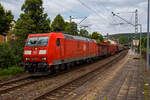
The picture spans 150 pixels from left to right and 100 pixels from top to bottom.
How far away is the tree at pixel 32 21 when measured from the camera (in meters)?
18.8

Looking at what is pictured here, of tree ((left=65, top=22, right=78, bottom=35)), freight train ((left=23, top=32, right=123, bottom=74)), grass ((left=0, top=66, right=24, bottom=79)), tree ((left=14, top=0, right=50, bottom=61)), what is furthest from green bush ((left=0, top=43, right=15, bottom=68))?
tree ((left=65, top=22, right=78, bottom=35))

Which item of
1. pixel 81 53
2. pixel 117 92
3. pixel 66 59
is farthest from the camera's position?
pixel 81 53

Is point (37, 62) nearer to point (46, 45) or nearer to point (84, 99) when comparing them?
point (46, 45)

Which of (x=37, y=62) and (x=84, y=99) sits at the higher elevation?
(x=37, y=62)

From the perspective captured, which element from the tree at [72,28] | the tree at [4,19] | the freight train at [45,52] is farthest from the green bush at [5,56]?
the tree at [72,28]

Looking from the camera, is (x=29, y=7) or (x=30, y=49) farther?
(x=29, y=7)

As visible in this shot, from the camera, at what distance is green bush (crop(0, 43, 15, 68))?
1287 centimetres

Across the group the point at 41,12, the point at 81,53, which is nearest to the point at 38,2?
the point at 41,12

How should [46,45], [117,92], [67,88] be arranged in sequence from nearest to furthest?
[117,92], [67,88], [46,45]

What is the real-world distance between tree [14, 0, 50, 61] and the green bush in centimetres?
520

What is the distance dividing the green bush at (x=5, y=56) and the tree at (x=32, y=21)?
17.1ft

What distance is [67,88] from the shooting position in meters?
9.02

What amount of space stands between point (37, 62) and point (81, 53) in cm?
732

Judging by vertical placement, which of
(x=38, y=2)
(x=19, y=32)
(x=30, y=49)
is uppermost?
(x=38, y=2)
